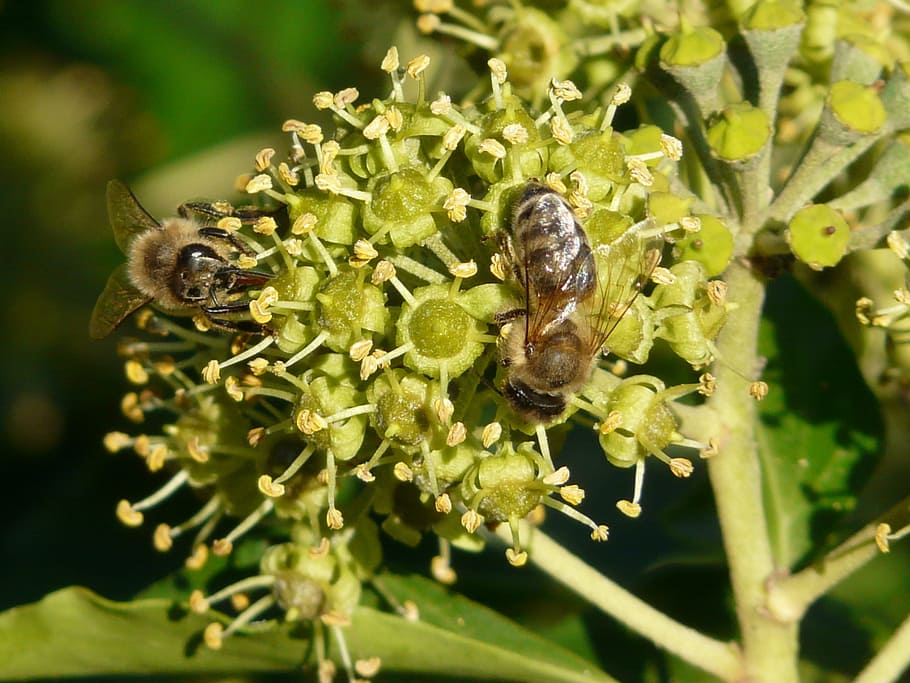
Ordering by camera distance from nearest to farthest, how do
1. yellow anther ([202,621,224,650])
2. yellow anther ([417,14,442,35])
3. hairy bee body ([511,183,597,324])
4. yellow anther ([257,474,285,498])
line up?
hairy bee body ([511,183,597,324]) < yellow anther ([257,474,285,498]) < yellow anther ([202,621,224,650]) < yellow anther ([417,14,442,35])

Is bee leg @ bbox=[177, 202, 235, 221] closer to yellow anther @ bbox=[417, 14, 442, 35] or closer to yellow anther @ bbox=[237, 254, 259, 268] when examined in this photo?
yellow anther @ bbox=[237, 254, 259, 268]

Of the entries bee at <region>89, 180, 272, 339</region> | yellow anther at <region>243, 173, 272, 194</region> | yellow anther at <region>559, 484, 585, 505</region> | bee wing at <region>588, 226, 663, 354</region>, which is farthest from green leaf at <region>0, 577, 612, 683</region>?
yellow anther at <region>243, 173, 272, 194</region>

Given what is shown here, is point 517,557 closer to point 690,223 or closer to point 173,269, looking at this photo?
point 690,223

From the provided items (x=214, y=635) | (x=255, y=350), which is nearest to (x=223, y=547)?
(x=214, y=635)

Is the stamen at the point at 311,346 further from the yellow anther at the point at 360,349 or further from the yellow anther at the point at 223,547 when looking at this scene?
the yellow anther at the point at 223,547

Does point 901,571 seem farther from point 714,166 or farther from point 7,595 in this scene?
point 7,595

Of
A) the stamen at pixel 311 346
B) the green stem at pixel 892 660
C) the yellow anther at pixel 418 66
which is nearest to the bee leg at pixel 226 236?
the stamen at pixel 311 346
